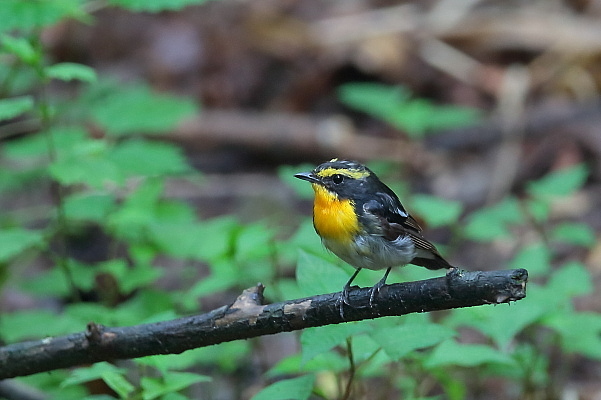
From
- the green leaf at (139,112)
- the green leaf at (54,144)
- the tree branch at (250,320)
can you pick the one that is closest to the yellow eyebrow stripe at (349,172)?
the tree branch at (250,320)

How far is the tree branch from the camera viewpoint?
277cm

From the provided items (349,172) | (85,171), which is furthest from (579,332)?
(85,171)

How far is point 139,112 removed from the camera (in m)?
6.07

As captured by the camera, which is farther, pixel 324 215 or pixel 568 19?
pixel 568 19

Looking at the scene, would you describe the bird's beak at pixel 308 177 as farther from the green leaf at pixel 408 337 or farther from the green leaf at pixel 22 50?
the green leaf at pixel 22 50

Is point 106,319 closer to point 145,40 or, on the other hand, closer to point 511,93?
point 511,93

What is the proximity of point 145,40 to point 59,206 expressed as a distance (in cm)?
611

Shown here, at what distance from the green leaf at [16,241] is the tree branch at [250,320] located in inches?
38.4

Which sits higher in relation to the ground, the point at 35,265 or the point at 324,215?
the point at 324,215

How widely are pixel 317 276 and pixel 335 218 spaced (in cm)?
38

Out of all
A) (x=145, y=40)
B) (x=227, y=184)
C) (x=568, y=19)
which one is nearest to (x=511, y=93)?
(x=568, y=19)

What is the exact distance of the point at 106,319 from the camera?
4527mm

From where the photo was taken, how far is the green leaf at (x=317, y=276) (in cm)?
333

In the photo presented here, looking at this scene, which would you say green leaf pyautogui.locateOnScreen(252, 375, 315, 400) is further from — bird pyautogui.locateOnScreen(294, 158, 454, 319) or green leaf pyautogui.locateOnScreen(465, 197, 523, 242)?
green leaf pyautogui.locateOnScreen(465, 197, 523, 242)
